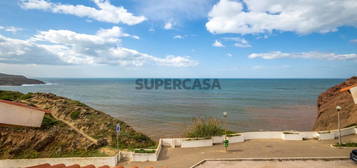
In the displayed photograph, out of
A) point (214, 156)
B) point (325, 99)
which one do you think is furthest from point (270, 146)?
point (325, 99)

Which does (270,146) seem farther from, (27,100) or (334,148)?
(27,100)

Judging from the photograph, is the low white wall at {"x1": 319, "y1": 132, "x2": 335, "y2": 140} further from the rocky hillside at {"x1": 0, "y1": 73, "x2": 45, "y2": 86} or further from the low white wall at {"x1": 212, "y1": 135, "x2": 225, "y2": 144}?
the rocky hillside at {"x1": 0, "y1": 73, "x2": 45, "y2": 86}

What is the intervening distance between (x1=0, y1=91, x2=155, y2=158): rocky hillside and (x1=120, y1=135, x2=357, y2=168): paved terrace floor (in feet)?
13.6

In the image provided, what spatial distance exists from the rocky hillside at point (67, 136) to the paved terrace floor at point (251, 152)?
163 inches

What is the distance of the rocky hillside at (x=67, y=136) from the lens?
15.0 meters

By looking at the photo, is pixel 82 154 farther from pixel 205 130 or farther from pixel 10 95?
pixel 10 95

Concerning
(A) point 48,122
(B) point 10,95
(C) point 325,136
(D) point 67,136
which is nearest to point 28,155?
(D) point 67,136

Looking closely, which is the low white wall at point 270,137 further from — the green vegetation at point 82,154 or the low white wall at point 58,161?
the green vegetation at point 82,154

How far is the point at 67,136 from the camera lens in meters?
16.6

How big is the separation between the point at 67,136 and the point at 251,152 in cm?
1377

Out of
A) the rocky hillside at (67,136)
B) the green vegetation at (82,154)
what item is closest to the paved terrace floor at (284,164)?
the green vegetation at (82,154)

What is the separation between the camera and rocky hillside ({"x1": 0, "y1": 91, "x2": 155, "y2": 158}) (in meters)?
15.0

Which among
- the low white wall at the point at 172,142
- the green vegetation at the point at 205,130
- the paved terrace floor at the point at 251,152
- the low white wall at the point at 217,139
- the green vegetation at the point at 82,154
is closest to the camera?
the paved terrace floor at the point at 251,152

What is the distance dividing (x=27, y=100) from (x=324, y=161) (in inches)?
1102
